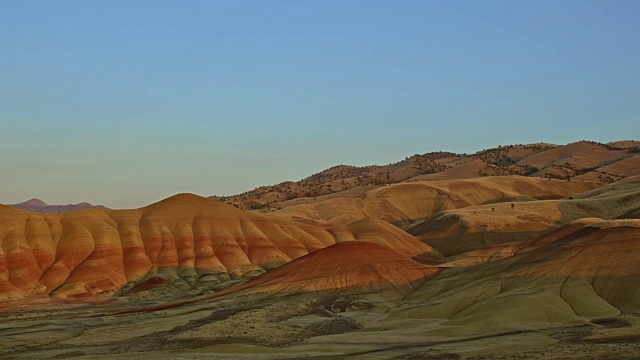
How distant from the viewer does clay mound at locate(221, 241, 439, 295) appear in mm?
92625

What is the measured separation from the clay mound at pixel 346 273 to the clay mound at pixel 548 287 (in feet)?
17.8

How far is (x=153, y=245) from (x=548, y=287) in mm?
73846

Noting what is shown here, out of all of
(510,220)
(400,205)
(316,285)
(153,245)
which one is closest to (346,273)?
(316,285)

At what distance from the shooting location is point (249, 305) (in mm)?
88438

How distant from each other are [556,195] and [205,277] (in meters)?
113

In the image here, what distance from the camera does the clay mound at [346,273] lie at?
9262 centimetres

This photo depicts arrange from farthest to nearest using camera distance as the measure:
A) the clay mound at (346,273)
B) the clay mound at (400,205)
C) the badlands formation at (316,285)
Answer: the clay mound at (400,205), the clay mound at (346,273), the badlands formation at (316,285)

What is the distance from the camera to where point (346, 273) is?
9531 centimetres

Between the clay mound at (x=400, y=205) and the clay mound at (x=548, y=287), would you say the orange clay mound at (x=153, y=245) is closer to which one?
the clay mound at (x=400, y=205)

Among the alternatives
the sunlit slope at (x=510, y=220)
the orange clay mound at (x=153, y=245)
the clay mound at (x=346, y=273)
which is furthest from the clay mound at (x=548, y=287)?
the sunlit slope at (x=510, y=220)

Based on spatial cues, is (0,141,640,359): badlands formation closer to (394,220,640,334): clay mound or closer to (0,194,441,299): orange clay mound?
(394,220,640,334): clay mound

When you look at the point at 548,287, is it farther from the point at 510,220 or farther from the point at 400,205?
the point at 400,205

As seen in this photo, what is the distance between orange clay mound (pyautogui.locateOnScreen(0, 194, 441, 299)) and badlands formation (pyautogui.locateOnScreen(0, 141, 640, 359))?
34 cm

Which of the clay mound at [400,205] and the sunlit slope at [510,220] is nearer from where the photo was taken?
the sunlit slope at [510,220]
